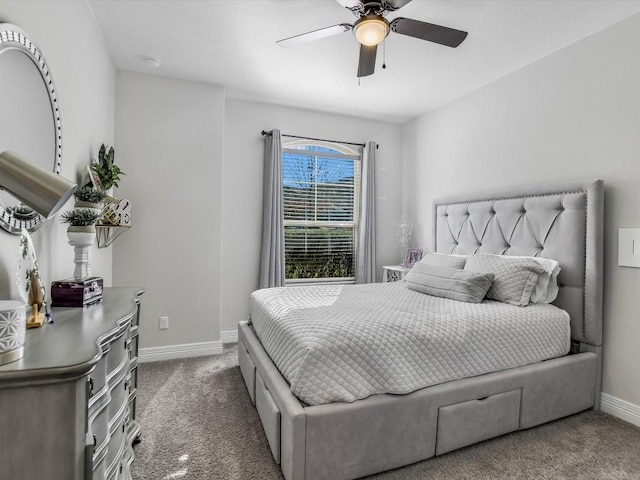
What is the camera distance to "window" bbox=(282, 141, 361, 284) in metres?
4.16

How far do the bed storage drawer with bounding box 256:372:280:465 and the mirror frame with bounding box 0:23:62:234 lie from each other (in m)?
1.34

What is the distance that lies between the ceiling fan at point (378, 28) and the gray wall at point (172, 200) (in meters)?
1.62

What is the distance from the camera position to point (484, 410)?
6.22ft

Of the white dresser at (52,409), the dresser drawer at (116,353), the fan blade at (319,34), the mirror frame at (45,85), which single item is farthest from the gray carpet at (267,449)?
the fan blade at (319,34)

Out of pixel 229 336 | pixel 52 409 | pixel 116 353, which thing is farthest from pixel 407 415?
pixel 229 336

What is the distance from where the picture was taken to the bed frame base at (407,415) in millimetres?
1506

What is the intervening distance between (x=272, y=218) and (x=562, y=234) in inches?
106

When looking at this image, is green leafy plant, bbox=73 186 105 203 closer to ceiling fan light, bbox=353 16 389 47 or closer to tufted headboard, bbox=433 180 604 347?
ceiling fan light, bbox=353 16 389 47

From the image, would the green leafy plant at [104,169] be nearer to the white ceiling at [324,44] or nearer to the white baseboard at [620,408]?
the white ceiling at [324,44]

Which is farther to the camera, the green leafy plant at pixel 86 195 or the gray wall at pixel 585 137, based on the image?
the gray wall at pixel 585 137

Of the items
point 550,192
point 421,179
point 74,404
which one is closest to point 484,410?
point 550,192

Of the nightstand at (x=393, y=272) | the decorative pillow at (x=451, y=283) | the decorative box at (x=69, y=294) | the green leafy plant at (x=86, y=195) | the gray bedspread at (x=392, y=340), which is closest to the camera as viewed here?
the decorative box at (x=69, y=294)

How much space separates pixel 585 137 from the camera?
2.48 m

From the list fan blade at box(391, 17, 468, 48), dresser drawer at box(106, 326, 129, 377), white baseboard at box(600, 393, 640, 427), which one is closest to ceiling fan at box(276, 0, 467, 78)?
fan blade at box(391, 17, 468, 48)
